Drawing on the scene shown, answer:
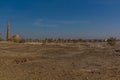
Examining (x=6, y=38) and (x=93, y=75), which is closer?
(x=93, y=75)

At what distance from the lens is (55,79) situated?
37.9ft

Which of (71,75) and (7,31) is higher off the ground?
(7,31)

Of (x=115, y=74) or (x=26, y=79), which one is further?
(x=115, y=74)

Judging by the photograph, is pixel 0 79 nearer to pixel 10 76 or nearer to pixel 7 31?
pixel 10 76

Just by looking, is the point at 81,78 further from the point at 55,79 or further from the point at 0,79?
the point at 0,79

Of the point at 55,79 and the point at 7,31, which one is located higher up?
the point at 7,31

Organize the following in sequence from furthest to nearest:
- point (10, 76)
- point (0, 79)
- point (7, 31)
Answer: point (7, 31)
point (10, 76)
point (0, 79)

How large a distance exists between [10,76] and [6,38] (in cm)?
4959

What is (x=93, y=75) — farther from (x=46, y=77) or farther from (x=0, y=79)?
(x=0, y=79)

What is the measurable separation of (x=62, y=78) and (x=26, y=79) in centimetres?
163

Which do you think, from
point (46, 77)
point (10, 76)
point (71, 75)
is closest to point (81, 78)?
point (71, 75)

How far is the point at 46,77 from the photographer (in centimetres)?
1199

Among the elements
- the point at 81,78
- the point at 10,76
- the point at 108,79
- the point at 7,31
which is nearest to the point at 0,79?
the point at 10,76

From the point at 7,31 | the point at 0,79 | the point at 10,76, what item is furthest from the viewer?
the point at 7,31
